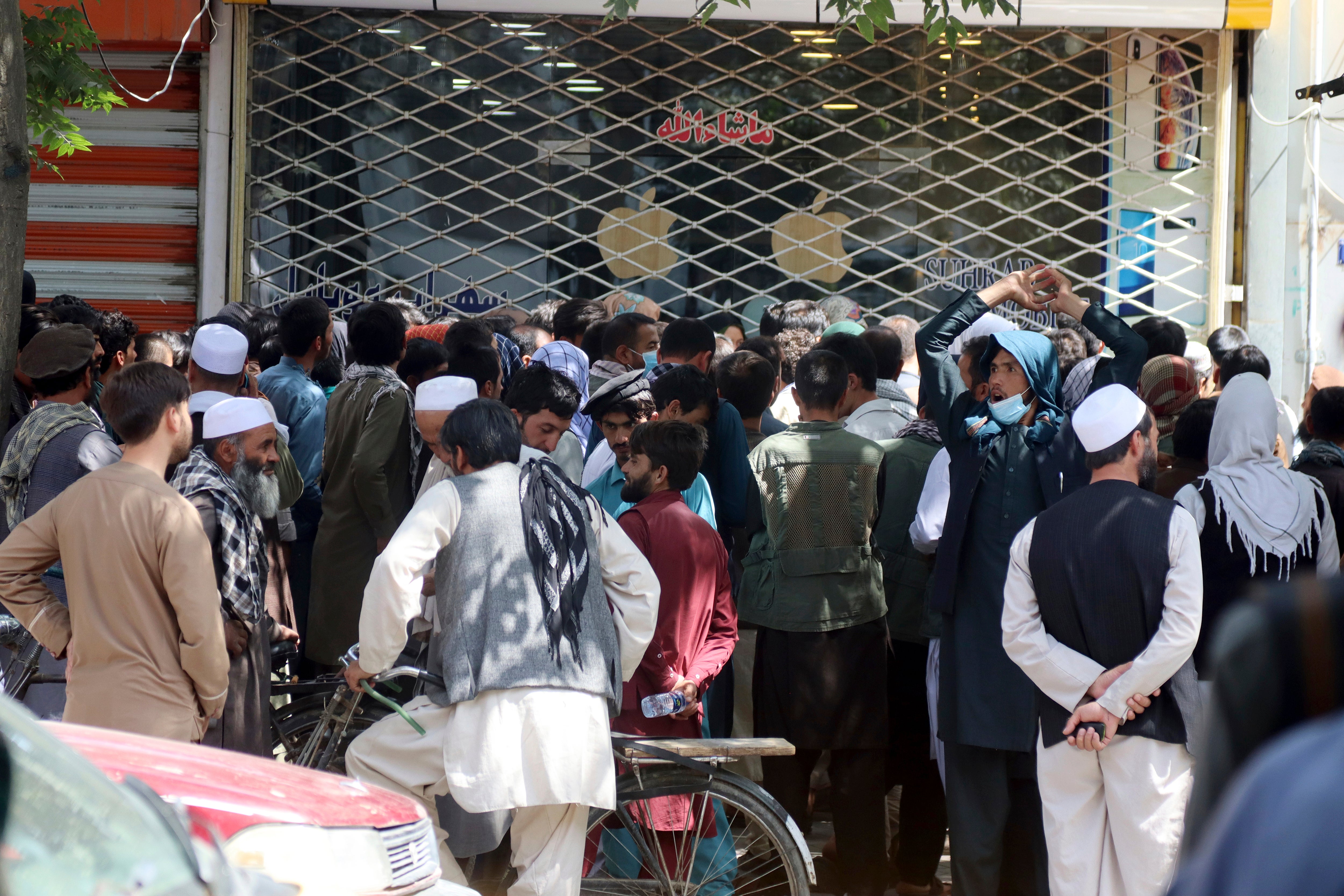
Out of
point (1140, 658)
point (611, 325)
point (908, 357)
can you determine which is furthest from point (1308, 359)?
point (1140, 658)

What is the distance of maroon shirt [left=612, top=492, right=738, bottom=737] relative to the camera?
14.1ft

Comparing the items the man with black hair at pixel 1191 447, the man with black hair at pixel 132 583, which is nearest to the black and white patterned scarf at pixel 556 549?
the man with black hair at pixel 132 583

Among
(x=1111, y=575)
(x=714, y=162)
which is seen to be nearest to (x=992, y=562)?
(x=1111, y=575)

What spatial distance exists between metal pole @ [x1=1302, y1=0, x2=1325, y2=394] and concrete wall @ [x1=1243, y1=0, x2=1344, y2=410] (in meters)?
0.02

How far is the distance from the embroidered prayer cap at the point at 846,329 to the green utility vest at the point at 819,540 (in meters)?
1.67

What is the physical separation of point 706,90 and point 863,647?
564cm

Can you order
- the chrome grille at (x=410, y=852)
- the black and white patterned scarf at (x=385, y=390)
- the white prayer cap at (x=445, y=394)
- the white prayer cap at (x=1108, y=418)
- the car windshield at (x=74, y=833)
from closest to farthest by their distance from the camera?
the car windshield at (x=74, y=833) → the chrome grille at (x=410, y=852) → the white prayer cap at (x=1108, y=418) → the white prayer cap at (x=445, y=394) → the black and white patterned scarf at (x=385, y=390)

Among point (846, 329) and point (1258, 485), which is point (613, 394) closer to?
point (846, 329)

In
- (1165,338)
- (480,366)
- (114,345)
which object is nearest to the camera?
(480,366)

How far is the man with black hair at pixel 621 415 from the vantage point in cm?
502

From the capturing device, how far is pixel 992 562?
435 centimetres

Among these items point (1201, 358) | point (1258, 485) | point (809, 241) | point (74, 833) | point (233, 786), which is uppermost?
point (74, 833)

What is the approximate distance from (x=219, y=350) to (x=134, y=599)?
180 cm

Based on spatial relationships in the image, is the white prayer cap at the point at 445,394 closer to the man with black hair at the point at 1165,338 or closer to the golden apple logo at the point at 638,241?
the man with black hair at the point at 1165,338
